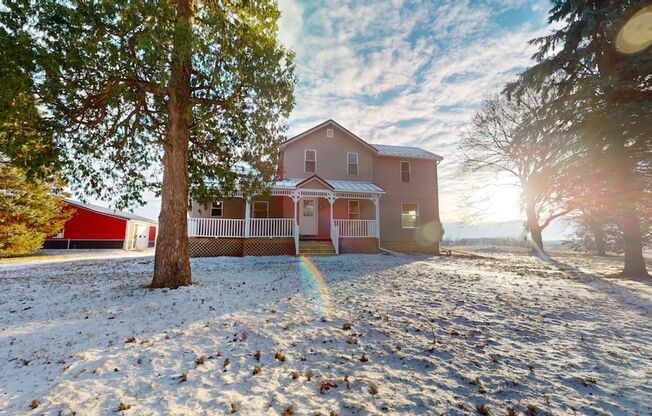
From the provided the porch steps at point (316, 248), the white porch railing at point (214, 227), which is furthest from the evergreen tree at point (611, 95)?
the white porch railing at point (214, 227)

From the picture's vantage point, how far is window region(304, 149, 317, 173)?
17.9 metres

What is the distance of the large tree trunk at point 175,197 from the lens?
22.3 feet

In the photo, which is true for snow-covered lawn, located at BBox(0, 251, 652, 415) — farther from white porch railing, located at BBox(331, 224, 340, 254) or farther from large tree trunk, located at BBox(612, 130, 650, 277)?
white porch railing, located at BBox(331, 224, 340, 254)

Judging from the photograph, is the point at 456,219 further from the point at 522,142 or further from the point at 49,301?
the point at 49,301

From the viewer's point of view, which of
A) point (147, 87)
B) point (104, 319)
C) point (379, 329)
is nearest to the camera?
point (379, 329)

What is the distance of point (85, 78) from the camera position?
6.18 meters

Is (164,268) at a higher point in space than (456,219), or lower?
lower

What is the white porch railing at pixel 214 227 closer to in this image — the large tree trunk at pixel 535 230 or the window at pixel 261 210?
the window at pixel 261 210

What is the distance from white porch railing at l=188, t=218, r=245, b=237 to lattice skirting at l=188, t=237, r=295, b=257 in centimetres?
28

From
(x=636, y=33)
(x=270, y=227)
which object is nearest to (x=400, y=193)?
(x=270, y=227)

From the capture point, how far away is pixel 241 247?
47.9 ft

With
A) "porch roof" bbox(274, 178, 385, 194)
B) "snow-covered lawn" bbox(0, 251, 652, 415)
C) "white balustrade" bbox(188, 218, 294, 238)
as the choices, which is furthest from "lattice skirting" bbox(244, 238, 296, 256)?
"snow-covered lawn" bbox(0, 251, 652, 415)

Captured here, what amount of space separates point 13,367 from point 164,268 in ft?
12.5

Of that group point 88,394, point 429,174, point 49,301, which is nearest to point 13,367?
point 88,394
